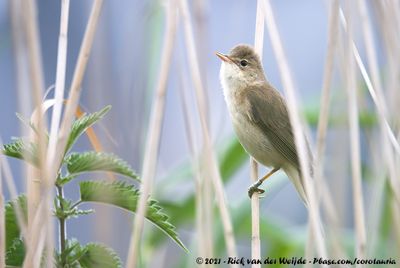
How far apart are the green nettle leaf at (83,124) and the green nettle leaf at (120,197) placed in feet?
0.33

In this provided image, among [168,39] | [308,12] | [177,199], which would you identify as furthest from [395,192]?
[308,12]

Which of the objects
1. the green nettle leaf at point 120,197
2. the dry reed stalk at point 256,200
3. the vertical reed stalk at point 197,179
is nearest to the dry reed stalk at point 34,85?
the green nettle leaf at point 120,197

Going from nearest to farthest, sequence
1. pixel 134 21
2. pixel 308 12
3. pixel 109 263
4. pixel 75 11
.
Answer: pixel 109 263 < pixel 134 21 < pixel 75 11 < pixel 308 12

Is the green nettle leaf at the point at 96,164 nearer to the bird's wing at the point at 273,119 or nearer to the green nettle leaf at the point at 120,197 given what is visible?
the green nettle leaf at the point at 120,197

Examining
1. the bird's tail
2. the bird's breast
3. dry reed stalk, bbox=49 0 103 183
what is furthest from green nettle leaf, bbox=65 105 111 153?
the bird's tail

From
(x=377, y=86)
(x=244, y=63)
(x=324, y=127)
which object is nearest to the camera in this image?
(x=324, y=127)

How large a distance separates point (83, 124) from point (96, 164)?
0.09 meters

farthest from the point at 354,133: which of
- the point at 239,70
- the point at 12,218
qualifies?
the point at 239,70

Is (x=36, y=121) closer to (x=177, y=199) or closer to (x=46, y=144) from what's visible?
(x=46, y=144)

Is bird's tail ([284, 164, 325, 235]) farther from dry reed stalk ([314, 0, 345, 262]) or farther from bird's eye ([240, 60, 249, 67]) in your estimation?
dry reed stalk ([314, 0, 345, 262])

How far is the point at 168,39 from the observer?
4.75 feet

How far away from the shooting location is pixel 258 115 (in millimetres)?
2562

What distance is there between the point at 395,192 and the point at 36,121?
0.84 metres

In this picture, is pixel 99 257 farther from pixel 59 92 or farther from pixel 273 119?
pixel 273 119
